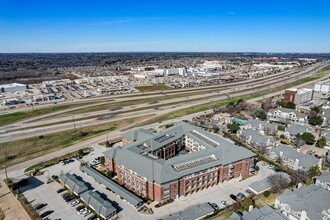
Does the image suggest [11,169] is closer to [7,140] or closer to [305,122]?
[7,140]

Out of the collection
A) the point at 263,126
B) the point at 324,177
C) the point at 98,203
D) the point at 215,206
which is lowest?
the point at 215,206

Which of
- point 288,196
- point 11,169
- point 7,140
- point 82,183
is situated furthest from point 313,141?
point 7,140

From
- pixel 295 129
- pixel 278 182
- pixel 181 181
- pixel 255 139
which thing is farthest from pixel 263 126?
pixel 181 181

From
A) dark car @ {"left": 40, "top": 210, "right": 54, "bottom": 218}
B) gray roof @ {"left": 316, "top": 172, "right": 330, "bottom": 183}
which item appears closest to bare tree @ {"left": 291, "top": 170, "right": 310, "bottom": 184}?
gray roof @ {"left": 316, "top": 172, "right": 330, "bottom": 183}

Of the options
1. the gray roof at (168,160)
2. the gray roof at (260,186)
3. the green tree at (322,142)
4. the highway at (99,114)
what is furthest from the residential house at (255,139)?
the highway at (99,114)

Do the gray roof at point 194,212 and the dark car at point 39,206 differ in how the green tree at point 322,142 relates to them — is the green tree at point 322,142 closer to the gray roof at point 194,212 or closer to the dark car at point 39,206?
the gray roof at point 194,212

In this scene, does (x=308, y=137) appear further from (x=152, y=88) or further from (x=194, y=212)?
(x=152, y=88)
